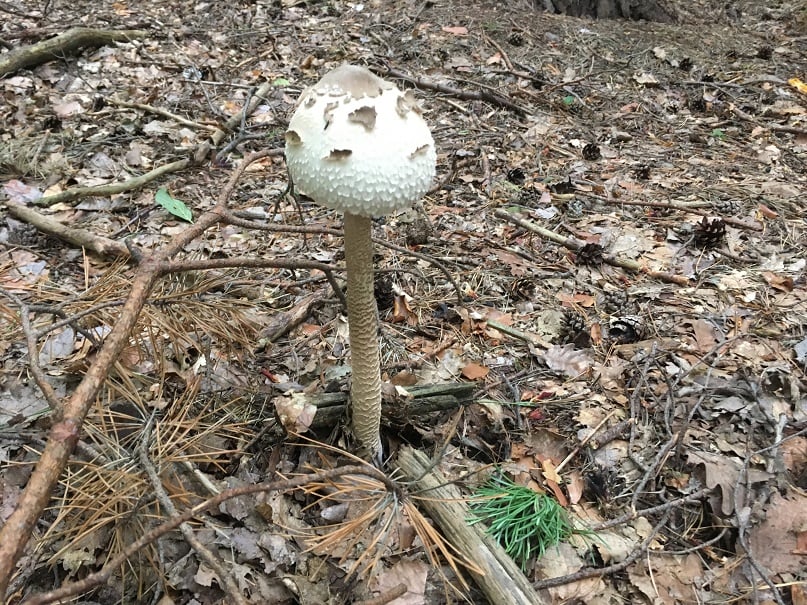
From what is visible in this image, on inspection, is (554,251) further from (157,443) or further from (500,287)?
(157,443)

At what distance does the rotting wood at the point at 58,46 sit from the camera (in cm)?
516

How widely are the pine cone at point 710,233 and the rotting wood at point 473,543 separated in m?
2.60

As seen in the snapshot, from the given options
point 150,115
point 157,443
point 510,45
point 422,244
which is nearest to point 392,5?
point 510,45

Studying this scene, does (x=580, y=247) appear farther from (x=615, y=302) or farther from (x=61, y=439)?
(x=61, y=439)

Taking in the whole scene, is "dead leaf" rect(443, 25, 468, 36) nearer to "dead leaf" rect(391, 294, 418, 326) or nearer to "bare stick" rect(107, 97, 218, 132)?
"bare stick" rect(107, 97, 218, 132)

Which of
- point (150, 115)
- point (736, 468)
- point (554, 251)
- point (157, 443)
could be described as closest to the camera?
point (157, 443)

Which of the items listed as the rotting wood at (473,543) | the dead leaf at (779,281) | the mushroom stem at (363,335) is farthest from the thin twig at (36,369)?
the dead leaf at (779,281)

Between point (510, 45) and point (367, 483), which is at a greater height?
point (510, 45)

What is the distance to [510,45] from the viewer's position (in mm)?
6527

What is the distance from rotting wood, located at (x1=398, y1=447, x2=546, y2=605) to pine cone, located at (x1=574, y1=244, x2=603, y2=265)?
192 cm

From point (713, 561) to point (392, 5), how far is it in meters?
7.27

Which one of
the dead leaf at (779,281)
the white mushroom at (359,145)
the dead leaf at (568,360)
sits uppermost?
the white mushroom at (359,145)

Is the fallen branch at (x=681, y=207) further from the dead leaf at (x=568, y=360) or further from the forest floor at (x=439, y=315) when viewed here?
the dead leaf at (x=568, y=360)

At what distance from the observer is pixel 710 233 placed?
3.64m
